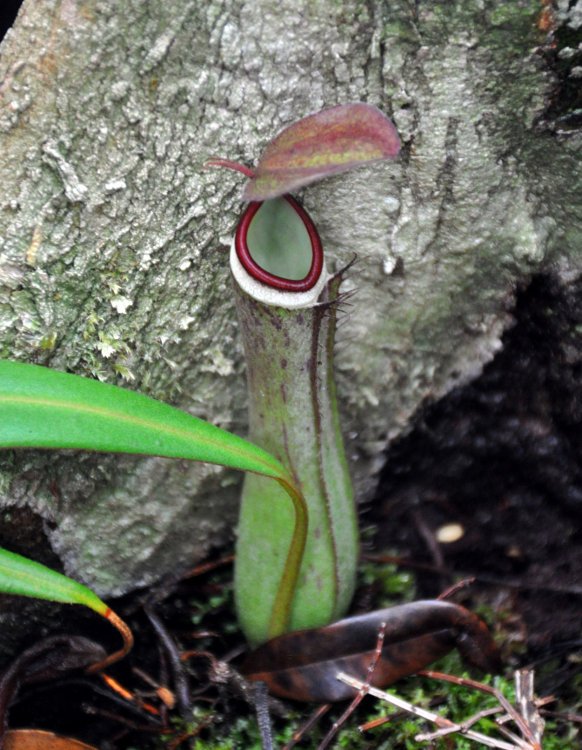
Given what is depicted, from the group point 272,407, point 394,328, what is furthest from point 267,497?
point 394,328

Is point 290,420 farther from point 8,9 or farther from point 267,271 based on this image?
point 8,9

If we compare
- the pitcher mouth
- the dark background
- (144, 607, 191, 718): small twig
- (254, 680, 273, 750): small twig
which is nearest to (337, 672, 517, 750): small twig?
(254, 680, 273, 750): small twig

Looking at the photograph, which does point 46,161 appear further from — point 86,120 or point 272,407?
point 272,407

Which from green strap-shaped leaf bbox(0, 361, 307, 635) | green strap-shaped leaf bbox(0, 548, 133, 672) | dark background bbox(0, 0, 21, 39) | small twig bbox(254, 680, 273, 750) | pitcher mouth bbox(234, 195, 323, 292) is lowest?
small twig bbox(254, 680, 273, 750)

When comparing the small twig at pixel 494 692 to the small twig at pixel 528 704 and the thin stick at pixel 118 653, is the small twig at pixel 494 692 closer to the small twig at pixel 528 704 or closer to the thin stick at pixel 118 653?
the small twig at pixel 528 704

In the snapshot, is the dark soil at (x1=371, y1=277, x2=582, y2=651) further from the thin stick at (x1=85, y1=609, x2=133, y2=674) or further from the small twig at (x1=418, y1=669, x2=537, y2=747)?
the thin stick at (x1=85, y1=609, x2=133, y2=674)

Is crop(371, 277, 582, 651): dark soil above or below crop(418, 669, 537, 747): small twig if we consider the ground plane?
above
